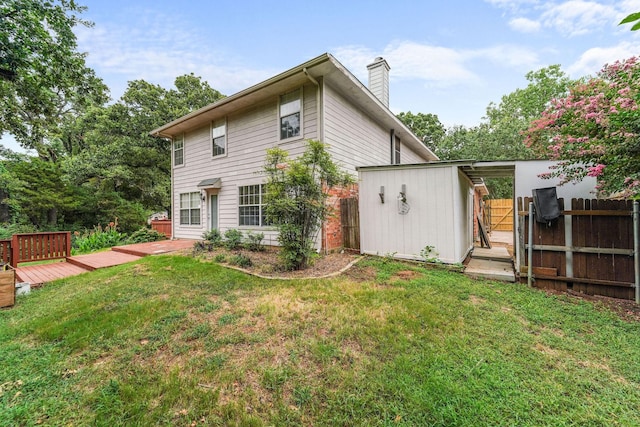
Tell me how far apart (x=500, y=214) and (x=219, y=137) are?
16465 millimetres

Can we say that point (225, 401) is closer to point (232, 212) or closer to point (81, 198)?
point (232, 212)

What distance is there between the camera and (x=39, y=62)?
5.92 meters

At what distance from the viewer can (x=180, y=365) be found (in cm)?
242

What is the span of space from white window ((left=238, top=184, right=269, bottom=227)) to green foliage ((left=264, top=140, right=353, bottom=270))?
2.80 meters

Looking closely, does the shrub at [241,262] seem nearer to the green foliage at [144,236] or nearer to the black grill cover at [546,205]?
the black grill cover at [546,205]

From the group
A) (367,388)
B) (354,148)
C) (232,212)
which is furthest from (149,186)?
(367,388)

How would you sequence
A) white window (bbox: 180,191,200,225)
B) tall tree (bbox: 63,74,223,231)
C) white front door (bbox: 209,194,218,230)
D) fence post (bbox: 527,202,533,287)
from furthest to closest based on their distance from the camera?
tall tree (bbox: 63,74,223,231) < white window (bbox: 180,191,200,225) < white front door (bbox: 209,194,218,230) < fence post (bbox: 527,202,533,287)

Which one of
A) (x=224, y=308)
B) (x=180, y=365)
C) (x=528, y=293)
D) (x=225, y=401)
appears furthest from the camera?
(x=528, y=293)

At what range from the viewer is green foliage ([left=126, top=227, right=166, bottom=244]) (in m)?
11.1

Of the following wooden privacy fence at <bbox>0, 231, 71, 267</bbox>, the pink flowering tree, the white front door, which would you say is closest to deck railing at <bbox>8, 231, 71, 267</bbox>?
wooden privacy fence at <bbox>0, 231, 71, 267</bbox>

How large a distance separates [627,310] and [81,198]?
69.9 feet

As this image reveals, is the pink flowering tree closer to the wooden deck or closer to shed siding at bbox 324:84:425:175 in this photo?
shed siding at bbox 324:84:425:175

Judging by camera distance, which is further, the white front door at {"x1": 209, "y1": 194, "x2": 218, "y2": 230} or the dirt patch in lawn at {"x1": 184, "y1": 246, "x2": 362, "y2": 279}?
the white front door at {"x1": 209, "y1": 194, "x2": 218, "y2": 230}

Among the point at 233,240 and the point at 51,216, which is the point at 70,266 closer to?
the point at 233,240
